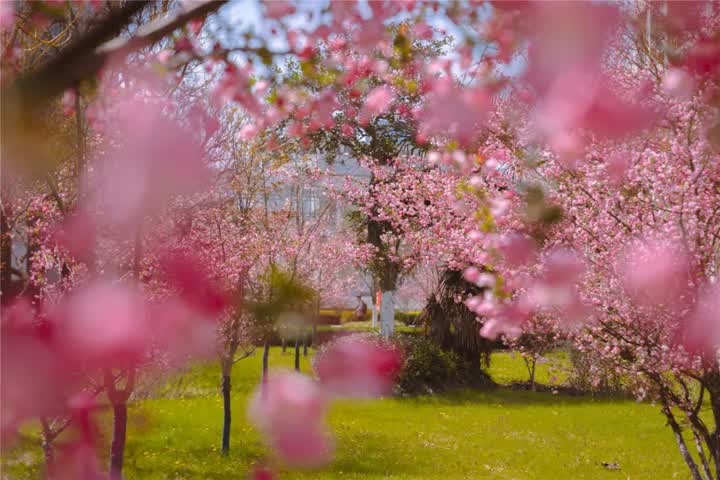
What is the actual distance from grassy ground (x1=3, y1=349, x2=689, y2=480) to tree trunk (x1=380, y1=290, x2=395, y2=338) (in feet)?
9.59

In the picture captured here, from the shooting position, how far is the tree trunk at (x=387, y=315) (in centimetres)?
1775

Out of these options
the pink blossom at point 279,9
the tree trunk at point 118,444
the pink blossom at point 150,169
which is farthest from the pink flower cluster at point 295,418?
the tree trunk at point 118,444

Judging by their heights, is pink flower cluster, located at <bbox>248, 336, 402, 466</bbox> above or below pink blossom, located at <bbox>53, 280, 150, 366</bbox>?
below

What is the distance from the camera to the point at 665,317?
4527mm

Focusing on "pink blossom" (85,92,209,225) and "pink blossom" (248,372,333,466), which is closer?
"pink blossom" (248,372,333,466)

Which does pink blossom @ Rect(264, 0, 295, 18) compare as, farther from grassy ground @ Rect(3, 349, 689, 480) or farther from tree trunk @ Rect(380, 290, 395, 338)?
tree trunk @ Rect(380, 290, 395, 338)

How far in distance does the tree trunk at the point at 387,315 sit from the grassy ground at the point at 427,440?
292cm

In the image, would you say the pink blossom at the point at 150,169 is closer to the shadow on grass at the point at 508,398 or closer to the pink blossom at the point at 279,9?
the pink blossom at the point at 279,9

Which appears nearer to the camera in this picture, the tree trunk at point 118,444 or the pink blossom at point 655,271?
the pink blossom at point 655,271

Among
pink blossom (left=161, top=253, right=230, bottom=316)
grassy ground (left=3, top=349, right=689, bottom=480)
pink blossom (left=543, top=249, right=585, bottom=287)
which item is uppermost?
pink blossom (left=543, top=249, right=585, bottom=287)

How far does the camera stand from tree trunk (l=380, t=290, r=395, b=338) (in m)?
17.8

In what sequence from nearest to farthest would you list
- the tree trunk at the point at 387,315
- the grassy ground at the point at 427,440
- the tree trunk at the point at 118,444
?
the tree trunk at the point at 118,444
the grassy ground at the point at 427,440
the tree trunk at the point at 387,315

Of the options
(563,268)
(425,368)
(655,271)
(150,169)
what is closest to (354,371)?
(150,169)

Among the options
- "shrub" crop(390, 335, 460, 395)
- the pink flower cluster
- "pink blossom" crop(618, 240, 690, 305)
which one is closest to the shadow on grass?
"shrub" crop(390, 335, 460, 395)
